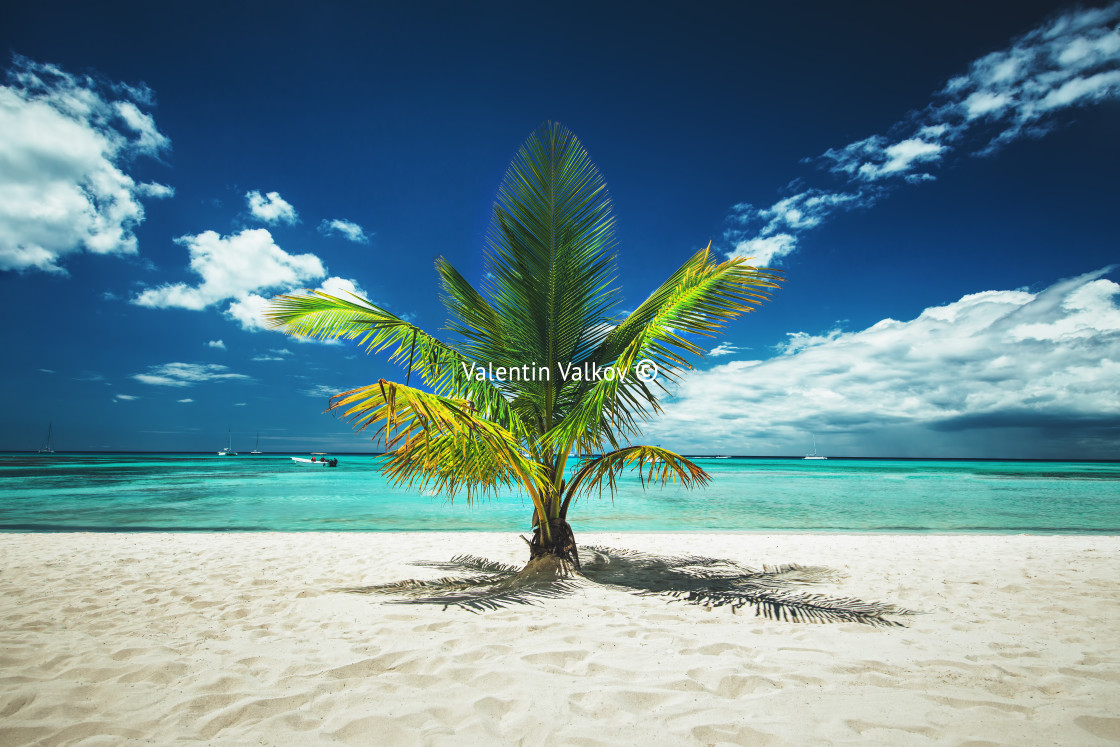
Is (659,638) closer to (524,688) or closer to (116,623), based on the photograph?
(524,688)

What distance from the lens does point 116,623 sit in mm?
3832

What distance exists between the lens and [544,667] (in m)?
2.95

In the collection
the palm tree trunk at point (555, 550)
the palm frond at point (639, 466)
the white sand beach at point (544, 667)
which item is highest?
the palm frond at point (639, 466)

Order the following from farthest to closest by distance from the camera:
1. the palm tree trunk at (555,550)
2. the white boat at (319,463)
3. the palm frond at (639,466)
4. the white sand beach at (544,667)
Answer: the white boat at (319,463) → the palm tree trunk at (555,550) → the palm frond at (639,466) → the white sand beach at (544,667)

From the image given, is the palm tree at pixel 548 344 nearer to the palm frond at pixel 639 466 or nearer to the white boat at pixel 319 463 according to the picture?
the palm frond at pixel 639 466

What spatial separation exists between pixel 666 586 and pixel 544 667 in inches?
96.1

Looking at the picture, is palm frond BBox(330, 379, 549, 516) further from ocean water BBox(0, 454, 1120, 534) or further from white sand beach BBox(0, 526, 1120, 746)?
ocean water BBox(0, 454, 1120, 534)

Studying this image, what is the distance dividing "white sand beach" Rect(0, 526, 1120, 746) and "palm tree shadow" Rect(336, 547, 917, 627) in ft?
0.71

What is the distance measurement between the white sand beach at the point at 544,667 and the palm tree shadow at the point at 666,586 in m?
0.22

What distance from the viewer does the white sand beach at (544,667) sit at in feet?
7.51

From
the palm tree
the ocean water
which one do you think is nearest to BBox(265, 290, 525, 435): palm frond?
the palm tree

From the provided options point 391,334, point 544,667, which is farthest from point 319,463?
point 544,667

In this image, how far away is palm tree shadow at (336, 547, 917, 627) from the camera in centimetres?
415

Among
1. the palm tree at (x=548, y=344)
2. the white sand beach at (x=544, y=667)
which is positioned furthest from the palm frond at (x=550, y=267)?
the white sand beach at (x=544, y=667)
